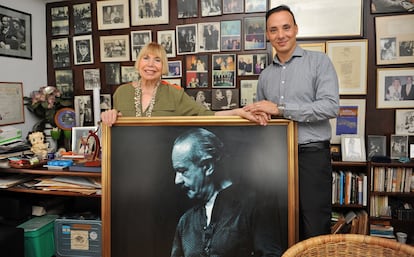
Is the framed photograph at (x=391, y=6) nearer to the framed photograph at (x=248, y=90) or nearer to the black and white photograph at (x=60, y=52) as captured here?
the framed photograph at (x=248, y=90)

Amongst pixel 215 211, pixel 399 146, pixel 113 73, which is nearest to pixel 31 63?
pixel 113 73

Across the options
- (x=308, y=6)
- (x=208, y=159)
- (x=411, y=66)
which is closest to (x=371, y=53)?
(x=411, y=66)

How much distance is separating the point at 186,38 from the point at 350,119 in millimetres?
1521

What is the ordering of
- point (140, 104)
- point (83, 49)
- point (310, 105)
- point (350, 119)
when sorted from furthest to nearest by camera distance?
point (83, 49), point (350, 119), point (140, 104), point (310, 105)

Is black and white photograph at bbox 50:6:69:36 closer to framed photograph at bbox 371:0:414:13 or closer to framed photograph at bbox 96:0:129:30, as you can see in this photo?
framed photograph at bbox 96:0:129:30

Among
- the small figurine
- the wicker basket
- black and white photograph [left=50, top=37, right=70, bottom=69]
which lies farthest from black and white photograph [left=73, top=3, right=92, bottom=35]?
the wicker basket

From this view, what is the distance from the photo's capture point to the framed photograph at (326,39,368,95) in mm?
2564

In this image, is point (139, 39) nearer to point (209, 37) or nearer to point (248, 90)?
point (209, 37)

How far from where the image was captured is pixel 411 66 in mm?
2531

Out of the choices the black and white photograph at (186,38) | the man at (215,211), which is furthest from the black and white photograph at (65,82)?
the man at (215,211)

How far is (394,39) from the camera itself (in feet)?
8.30

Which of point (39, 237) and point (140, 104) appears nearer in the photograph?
point (140, 104)

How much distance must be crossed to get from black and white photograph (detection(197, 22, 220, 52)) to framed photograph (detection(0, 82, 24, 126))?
1633mm

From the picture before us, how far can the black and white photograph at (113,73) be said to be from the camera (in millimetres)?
2980
